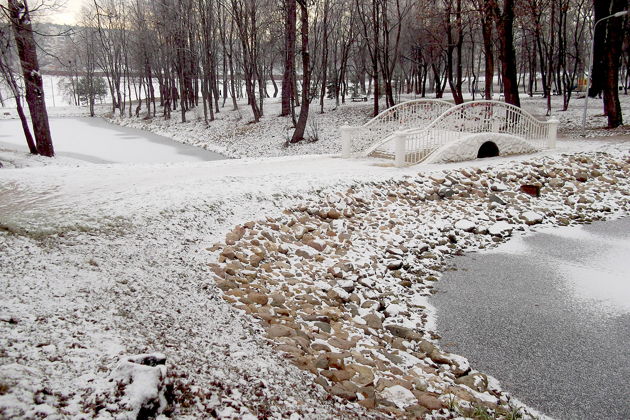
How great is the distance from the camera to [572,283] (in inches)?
285

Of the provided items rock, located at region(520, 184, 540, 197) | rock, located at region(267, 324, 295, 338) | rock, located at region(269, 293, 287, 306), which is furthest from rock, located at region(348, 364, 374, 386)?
rock, located at region(520, 184, 540, 197)

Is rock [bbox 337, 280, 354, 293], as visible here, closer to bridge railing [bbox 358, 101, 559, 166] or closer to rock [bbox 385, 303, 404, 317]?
rock [bbox 385, 303, 404, 317]

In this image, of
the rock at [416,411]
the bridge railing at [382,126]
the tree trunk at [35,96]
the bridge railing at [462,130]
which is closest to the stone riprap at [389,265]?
the rock at [416,411]

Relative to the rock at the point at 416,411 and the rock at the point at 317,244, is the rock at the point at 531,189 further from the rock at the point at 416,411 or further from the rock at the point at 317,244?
the rock at the point at 416,411

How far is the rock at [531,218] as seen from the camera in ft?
34.2

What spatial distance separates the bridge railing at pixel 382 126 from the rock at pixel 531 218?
5685 mm

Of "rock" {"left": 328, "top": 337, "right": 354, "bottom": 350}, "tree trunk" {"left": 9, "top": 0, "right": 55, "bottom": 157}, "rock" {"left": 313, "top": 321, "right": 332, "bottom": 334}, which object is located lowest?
"rock" {"left": 328, "top": 337, "right": 354, "bottom": 350}

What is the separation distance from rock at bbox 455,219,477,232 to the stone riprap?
0.02m

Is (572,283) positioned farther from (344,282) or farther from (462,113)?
(462,113)

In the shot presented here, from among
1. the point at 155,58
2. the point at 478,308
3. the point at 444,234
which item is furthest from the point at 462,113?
the point at 155,58

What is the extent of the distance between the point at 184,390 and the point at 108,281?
2.12 metres

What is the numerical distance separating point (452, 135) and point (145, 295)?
38.1ft

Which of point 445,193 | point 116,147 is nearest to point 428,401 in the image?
point 445,193

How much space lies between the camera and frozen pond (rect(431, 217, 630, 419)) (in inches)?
183
